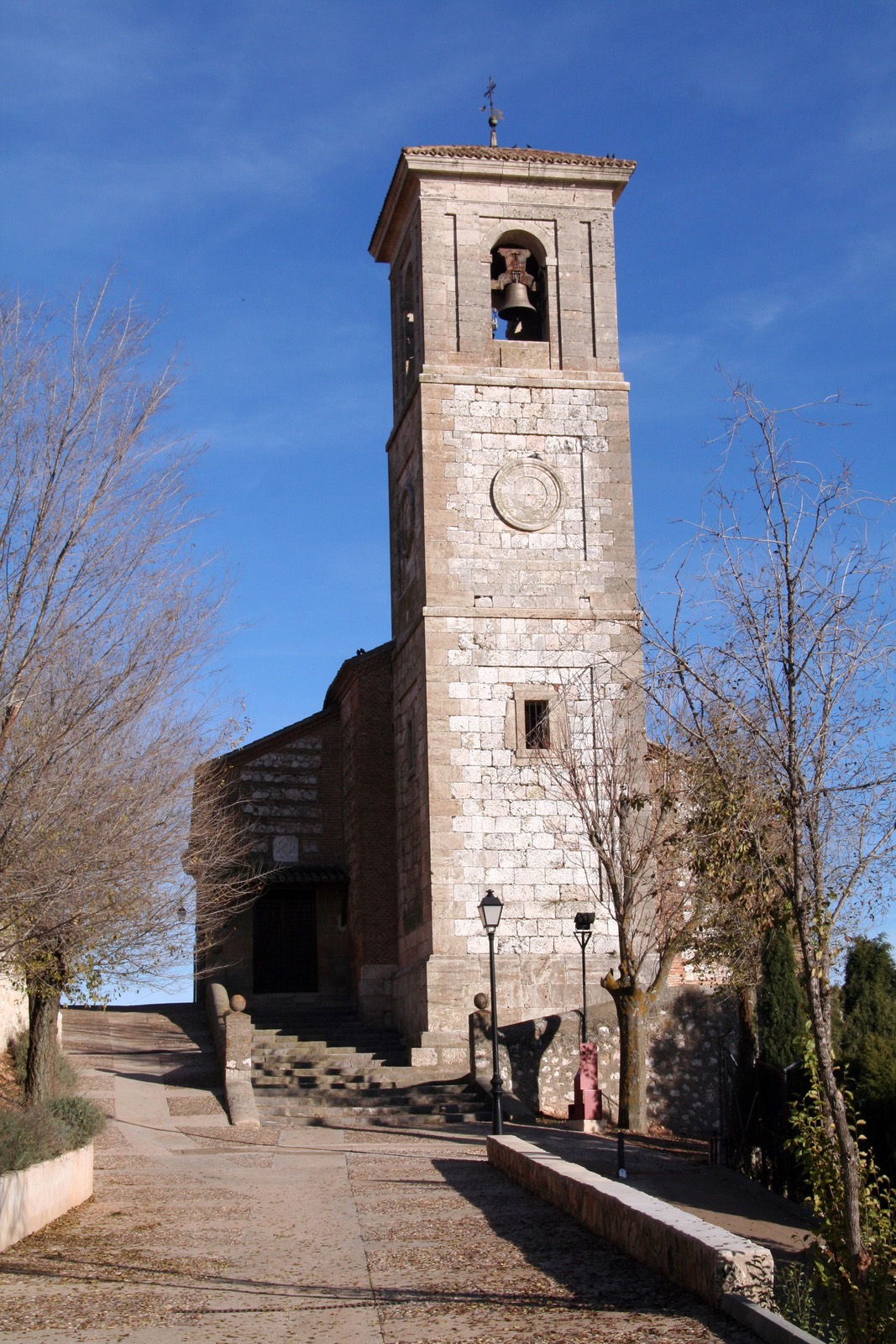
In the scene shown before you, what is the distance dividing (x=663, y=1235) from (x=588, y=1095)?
11.0 meters

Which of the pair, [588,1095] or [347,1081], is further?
[347,1081]

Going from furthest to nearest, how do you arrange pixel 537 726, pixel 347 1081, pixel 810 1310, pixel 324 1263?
1. pixel 537 726
2. pixel 347 1081
3. pixel 324 1263
4. pixel 810 1310

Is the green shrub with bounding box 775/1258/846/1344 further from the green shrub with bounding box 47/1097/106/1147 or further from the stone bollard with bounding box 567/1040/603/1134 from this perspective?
the stone bollard with bounding box 567/1040/603/1134

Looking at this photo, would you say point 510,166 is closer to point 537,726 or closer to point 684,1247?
point 537,726

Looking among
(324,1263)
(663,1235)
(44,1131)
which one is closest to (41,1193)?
(44,1131)

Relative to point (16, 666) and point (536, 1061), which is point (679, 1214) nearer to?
point (16, 666)

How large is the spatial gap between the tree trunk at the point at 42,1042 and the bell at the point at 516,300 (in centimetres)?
1416

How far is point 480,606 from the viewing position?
2348 cm

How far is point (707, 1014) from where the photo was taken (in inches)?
807

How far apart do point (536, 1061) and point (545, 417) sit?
10.7 metres

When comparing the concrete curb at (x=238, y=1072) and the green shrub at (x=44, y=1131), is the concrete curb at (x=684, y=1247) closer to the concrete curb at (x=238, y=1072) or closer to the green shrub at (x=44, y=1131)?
the green shrub at (x=44, y=1131)

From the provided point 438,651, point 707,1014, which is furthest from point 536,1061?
point 438,651

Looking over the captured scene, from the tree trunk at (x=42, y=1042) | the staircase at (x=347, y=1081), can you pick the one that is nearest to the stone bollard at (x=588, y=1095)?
the staircase at (x=347, y=1081)

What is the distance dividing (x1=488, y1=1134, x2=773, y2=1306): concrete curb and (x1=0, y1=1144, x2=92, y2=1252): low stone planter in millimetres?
3724
